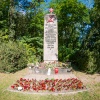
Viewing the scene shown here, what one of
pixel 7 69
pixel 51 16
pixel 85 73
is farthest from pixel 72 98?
pixel 51 16

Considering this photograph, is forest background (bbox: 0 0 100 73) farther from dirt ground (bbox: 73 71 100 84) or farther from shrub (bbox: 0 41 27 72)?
dirt ground (bbox: 73 71 100 84)

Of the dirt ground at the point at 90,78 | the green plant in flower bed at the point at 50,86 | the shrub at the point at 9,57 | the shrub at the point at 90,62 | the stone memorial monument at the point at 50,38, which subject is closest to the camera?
the green plant in flower bed at the point at 50,86

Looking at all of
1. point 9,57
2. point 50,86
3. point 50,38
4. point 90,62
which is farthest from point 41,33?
point 50,86

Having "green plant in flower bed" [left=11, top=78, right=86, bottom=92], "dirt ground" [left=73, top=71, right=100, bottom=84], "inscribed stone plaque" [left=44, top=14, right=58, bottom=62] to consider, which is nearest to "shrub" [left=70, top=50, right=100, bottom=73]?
"dirt ground" [left=73, top=71, right=100, bottom=84]

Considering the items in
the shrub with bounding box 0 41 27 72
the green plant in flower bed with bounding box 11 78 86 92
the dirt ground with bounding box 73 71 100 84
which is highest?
the shrub with bounding box 0 41 27 72

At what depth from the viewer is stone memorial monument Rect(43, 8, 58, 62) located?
1476 centimetres

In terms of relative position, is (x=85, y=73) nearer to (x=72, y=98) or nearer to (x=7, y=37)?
(x=72, y=98)

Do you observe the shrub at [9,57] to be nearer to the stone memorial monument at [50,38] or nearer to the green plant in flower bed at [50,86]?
the stone memorial monument at [50,38]

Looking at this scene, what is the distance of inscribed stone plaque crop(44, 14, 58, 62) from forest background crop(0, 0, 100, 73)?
160cm

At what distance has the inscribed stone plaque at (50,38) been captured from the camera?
581 inches

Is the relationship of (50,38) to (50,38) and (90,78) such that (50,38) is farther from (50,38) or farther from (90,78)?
(90,78)

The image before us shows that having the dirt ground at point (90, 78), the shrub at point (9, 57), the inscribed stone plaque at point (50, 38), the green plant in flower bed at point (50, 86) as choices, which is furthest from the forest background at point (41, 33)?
the green plant in flower bed at point (50, 86)

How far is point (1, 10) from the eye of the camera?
22.9 m

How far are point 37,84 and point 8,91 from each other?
1.18 metres
